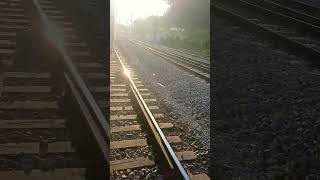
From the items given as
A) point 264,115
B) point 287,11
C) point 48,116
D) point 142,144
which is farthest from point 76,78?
point 287,11

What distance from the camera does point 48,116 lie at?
225 inches

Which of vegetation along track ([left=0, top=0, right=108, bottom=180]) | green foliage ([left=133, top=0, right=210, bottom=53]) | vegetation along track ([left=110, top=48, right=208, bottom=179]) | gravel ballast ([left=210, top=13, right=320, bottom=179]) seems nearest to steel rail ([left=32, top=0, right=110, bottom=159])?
vegetation along track ([left=0, top=0, right=108, bottom=180])

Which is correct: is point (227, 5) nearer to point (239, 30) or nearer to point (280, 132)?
point (239, 30)

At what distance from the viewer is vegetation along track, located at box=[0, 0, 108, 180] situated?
4.17 metres

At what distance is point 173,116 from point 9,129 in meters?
3.19

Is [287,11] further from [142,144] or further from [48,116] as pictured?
[48,116]

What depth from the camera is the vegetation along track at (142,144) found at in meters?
4.96

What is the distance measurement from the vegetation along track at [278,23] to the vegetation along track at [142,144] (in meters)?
4.05

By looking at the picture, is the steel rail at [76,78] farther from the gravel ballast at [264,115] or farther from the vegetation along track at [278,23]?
the vegetation along track at [278,23]

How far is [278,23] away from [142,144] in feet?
27.1

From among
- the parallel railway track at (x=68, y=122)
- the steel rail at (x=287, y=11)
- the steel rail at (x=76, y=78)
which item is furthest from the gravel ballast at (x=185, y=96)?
the steel rail at (x=287, y=11)

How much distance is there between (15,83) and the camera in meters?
6.86

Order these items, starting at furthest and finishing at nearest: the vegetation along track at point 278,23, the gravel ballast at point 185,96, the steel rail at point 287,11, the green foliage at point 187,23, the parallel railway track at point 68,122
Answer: the green foliage at point 187,23, the steel rail at point 287,11, the vegetation along track at point 278,23, the gravel ballast at point 185,96, the parallel railway track at point 68,122

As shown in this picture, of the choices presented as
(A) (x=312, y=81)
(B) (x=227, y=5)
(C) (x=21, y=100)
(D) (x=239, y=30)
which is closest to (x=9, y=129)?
(C) (x=21, y=100)
